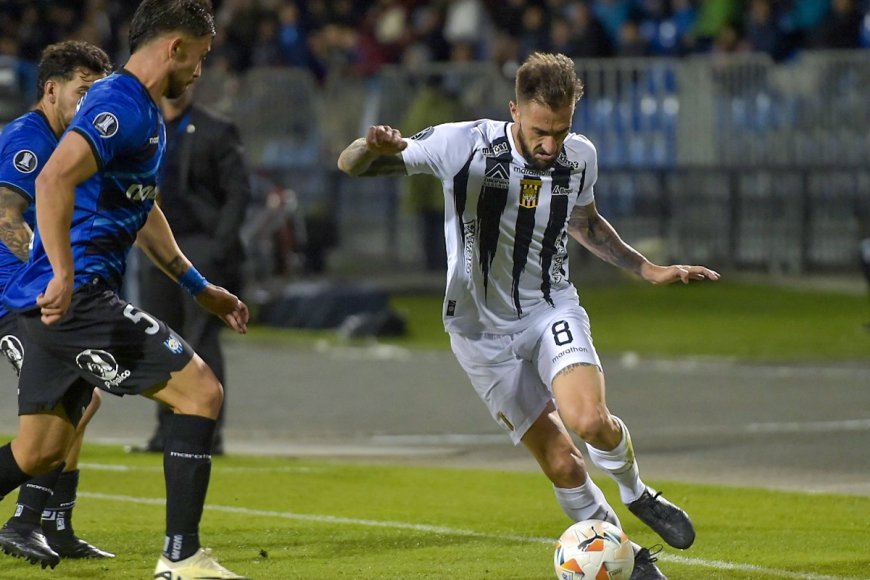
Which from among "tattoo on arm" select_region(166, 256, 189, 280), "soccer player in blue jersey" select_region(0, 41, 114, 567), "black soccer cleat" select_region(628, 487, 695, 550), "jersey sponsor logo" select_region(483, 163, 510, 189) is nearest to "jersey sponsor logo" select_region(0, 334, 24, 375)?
"soccer player in blue jersey" select_region(0, 41, 114, 567)

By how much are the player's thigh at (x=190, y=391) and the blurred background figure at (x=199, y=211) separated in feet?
15.2

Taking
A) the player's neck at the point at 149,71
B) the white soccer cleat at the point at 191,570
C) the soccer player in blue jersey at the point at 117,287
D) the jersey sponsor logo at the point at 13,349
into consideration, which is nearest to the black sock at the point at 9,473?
the soccer player in blue jersey at the point at 117,287

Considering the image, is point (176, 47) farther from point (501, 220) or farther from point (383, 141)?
point (501, 220)

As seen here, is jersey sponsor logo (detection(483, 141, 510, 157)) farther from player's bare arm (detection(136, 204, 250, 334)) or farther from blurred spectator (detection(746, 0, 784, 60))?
blurred spectator (detection(746, 0, 784, 60))

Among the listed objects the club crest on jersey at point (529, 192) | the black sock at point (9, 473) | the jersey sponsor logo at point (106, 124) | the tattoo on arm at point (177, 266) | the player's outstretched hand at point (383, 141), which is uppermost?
the jersey sponsor logo at point (106, 124)

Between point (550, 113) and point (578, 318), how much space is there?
901 millimetres

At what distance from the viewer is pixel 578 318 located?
694 cm

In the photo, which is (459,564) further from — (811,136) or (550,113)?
(811,136)

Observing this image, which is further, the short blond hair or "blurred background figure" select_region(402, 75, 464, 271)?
"blurred background figure" select_region(402, 75, 464, 271)

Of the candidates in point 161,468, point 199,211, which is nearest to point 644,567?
point 161,468

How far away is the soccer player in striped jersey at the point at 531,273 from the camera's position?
667 cm

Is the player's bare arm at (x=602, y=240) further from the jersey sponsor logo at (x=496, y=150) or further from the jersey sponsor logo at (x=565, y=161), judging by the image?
the jersey sponsor logo at (x=496, y=150)

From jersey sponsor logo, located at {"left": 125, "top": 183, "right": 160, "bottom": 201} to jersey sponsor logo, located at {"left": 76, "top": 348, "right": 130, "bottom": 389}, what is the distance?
60 cm

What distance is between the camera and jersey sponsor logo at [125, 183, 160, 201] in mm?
6090
